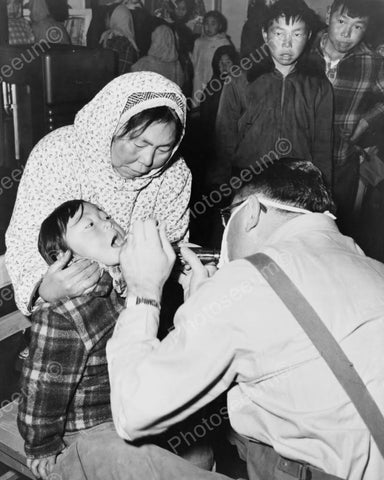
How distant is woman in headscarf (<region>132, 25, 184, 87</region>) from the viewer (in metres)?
5.06

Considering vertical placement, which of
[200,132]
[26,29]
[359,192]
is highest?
[26,29]

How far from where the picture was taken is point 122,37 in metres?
4.97

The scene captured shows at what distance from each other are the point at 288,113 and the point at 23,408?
8.79ft

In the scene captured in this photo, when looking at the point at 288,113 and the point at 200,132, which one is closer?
the point at 288,113

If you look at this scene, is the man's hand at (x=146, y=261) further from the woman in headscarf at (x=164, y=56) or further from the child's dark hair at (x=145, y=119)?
the woman in headscarf at (x=164, y=56)

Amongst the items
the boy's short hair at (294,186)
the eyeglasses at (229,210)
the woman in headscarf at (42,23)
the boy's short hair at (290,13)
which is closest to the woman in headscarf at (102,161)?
the eyeglasses at (229,210)

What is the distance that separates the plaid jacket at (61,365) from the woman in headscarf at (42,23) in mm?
3484

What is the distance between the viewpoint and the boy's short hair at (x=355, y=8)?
387cm

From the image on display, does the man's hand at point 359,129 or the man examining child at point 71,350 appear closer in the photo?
the man examining child at point 71,350

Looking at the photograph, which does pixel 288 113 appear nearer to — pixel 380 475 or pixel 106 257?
pixel 106 257

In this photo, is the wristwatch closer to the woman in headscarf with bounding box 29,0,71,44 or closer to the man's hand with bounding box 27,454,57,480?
the man's hand with bounding box 27,454,57,480

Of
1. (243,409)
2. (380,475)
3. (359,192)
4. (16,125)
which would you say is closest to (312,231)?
(243,409)

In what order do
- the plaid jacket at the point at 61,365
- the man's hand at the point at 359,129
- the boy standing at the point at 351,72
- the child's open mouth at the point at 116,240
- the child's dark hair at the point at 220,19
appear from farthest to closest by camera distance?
the child's dark hair at the point at 220,19, the man's hand at the point at 359,129, the boy standing at the point at 351,72, the child's open mouth at the point at 116,240, the plaid jacket at the point at 61,365

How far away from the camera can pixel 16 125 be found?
9.86 ft
